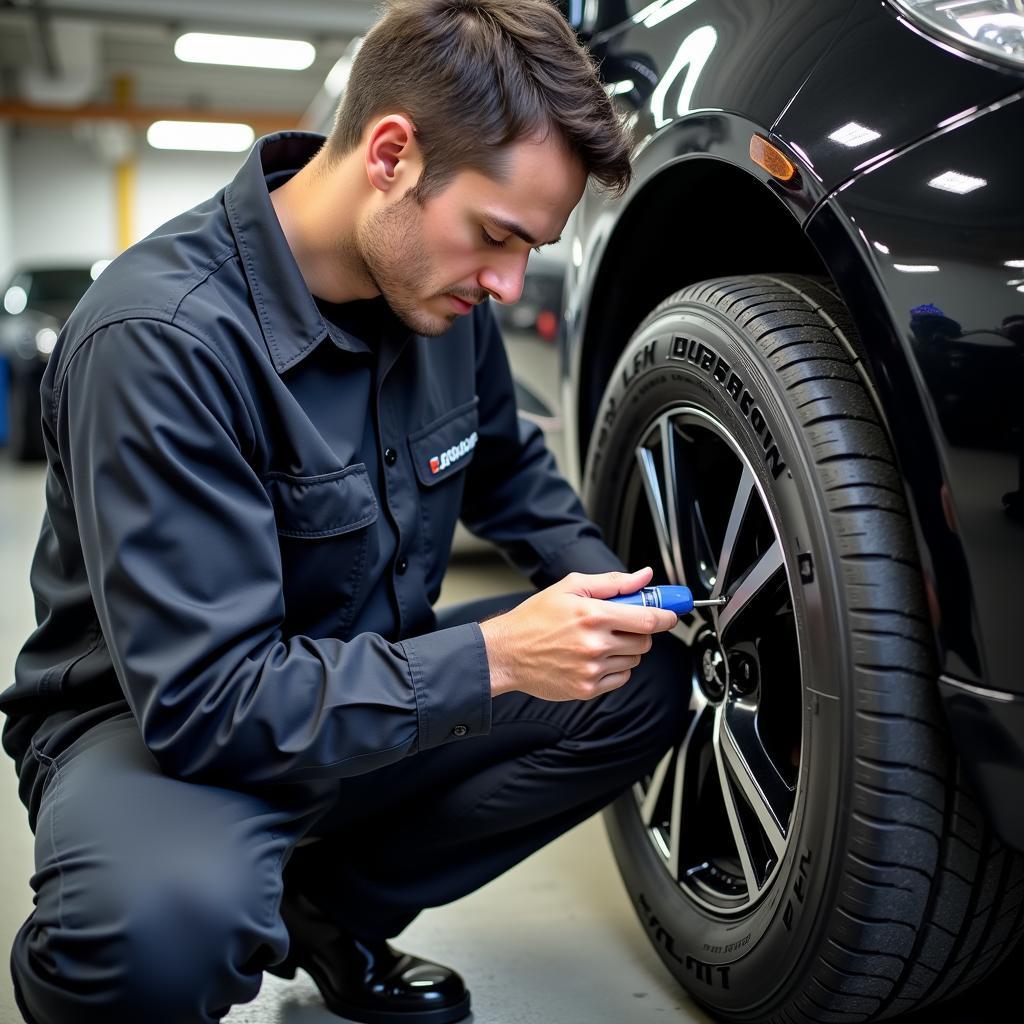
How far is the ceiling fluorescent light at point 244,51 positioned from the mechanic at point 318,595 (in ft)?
29.9

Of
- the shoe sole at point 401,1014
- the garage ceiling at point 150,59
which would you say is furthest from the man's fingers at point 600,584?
the garage ceiling at point 150,59

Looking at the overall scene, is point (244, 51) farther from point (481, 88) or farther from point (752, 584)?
point (752, 584)

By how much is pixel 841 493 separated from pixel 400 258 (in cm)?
52

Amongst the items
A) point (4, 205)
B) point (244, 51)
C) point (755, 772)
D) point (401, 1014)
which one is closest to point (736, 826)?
point (755, 772)

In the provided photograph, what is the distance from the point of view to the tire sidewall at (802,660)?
3.36ft

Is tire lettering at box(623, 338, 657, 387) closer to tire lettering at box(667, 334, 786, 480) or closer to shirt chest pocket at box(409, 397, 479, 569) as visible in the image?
tire lettering at box(667, 334, 786, 480)

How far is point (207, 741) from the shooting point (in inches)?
42.3

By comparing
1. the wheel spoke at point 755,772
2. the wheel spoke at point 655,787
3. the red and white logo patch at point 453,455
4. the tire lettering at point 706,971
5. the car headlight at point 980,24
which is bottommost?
the tire lettering at point 706,971

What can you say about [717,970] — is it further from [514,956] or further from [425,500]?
[425,500]

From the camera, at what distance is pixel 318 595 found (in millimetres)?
1268

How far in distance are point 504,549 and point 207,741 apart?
61cm

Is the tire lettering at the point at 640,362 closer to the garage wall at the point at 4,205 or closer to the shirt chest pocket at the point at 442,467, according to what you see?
the shirt chest pocket at the point at 442,467

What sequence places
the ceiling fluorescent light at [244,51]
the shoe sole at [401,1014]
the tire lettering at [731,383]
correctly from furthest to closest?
the ceiling fluorescent light at [244,51], the shoe sole at [401,1014], the tire lettering at [731,383]

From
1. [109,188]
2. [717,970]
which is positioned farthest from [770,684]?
[109,188]
